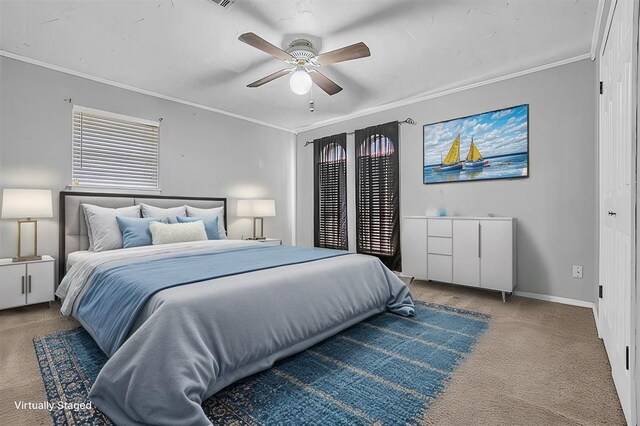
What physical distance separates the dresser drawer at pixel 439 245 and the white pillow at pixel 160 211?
3081 mm

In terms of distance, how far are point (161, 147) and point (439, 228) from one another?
→ 3627 mm

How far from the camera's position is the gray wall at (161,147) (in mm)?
3057

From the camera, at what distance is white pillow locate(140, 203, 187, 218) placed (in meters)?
3.66

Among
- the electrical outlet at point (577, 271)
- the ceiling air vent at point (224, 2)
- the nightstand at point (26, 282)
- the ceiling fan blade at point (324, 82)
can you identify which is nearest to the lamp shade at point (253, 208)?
the ceiling fan blade at point (324, 82)

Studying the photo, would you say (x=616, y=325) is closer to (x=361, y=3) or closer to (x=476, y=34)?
(x=476, y=34)

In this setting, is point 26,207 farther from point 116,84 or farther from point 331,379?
point 331,379

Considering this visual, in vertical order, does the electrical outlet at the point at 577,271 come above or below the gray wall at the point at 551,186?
below

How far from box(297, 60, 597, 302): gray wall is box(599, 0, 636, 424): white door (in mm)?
952

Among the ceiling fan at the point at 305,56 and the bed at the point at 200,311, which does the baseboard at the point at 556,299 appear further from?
the ceiling fan at the point at 305,56

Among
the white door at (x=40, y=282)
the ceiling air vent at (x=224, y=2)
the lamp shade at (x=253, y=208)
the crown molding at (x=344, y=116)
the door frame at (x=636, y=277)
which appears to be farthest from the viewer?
the lamp shade at (x=253, y=208)

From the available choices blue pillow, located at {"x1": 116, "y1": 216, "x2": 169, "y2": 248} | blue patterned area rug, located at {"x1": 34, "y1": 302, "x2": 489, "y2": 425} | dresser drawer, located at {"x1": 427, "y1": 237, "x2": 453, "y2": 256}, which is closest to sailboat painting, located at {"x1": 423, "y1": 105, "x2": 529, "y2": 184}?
dresser drawer, located at {"x1": 427, "y1": 237, "x2": 453, "y2": 256}

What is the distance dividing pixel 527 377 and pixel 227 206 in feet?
13.4

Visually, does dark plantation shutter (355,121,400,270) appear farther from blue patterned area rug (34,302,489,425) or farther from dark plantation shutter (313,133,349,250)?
blue patterned area rug (34,302,489,425)

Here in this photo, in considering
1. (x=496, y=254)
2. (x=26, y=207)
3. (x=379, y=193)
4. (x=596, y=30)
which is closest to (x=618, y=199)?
(x=496, y=254)
